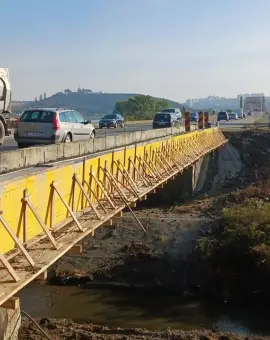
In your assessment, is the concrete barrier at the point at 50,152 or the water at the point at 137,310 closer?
the concrete barrier at the point at 50,152

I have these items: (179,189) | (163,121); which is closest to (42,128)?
(179,189)

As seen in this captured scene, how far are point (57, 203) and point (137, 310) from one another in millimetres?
9715

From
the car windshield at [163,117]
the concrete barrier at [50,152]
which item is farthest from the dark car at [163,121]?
the concrete barrier at [50,152]

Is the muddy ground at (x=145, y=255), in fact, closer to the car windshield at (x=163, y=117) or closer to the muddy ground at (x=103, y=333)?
the muddy ground at (x=103, y=333)

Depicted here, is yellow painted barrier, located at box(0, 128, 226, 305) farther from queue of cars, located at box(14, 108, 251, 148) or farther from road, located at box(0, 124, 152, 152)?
road, located at box(0, 124, 152, 152)

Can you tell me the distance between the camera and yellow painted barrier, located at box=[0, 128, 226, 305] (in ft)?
22.2

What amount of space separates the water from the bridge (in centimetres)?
426

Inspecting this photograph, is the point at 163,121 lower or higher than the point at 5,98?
lower

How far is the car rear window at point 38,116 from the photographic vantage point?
17.9 metres

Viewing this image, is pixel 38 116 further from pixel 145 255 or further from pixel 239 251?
pixel 239 251

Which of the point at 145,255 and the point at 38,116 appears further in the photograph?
the point at 145,255

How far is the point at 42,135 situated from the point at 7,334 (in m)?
9.36

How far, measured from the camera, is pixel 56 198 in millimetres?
8734

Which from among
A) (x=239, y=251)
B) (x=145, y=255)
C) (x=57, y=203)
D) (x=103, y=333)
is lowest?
(x=103, y=333)
